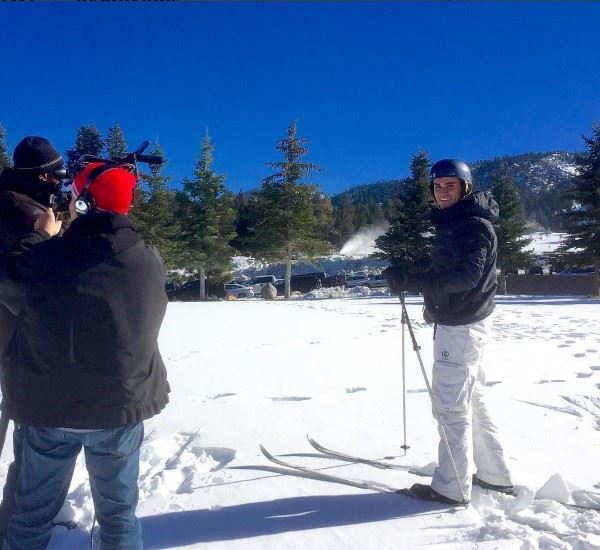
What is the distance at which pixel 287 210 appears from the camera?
32.8 meters

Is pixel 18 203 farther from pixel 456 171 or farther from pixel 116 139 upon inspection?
pixel 116 139

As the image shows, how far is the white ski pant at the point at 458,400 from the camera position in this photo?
3.02 meters

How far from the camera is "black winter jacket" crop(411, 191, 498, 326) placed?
3.01m

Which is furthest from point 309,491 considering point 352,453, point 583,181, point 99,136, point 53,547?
point 99,136

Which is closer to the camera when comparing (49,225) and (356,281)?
(49,225)

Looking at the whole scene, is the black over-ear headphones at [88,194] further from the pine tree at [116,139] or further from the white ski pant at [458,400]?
the pine tree at [116,139]

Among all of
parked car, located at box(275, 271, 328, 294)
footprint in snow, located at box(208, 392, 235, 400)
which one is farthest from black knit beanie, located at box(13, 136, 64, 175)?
parked car, located at box(275, 271, 328, 294)

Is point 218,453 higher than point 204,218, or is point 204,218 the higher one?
point 204,218

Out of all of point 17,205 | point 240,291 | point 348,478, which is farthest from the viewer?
point 240,291

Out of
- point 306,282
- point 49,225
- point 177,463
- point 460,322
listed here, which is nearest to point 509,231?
point 306,282

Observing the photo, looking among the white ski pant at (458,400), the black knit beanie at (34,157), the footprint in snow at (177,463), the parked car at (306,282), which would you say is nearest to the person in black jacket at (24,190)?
the black knit beanie at (34,157)

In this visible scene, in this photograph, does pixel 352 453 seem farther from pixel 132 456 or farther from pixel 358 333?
pixel 358 333

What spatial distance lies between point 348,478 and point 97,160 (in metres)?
2.39

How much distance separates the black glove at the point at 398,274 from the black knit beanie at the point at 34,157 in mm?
1948
